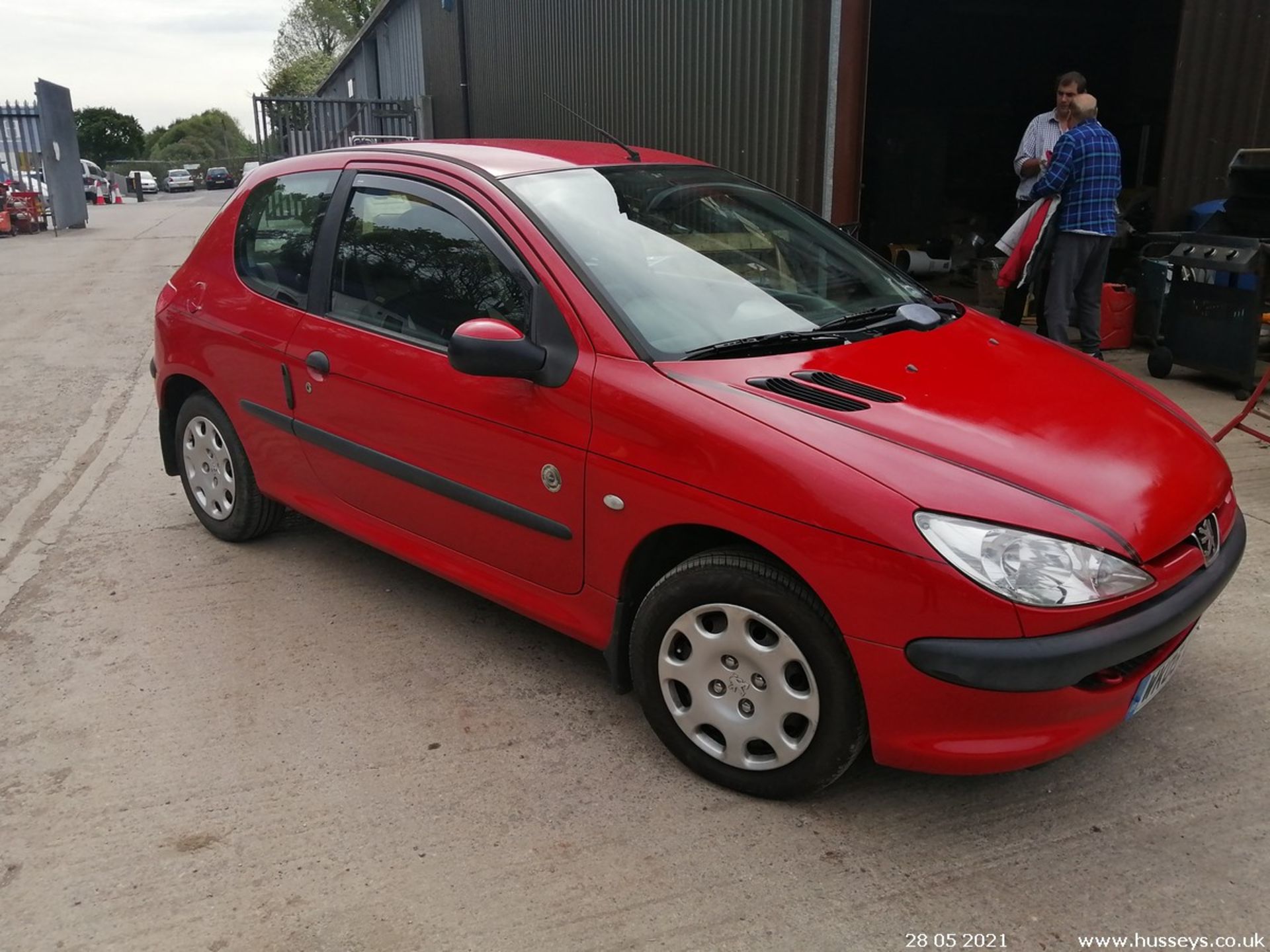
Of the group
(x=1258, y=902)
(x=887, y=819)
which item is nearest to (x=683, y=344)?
(x=887, y=819)

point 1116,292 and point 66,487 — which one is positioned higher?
point 1116,292

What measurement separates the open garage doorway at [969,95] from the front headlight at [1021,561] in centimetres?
1321

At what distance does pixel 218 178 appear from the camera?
60750mm

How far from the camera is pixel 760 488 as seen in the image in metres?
2.56

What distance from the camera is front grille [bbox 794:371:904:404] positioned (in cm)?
275

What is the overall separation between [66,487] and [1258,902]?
218 inches

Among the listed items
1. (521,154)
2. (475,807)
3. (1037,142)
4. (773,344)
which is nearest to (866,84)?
(1037,142)

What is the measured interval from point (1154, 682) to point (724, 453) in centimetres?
124

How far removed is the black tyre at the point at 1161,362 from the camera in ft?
24.0

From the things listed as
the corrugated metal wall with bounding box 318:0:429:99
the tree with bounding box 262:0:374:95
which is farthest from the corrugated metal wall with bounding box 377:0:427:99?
the tree with bounding box 262:0:374:95

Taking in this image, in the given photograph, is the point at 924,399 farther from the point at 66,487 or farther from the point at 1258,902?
the point at 66,487

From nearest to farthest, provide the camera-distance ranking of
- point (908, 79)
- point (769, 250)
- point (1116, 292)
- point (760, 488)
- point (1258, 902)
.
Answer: point (1258, 902) < point (760, 488) < point (769, 250) < point (1116, 292) < point (908, 79)

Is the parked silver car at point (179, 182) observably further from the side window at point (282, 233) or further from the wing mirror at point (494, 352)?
the wing mirror at point (494, 352)

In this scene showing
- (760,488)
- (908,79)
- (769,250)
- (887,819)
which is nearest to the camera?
(760,488)
